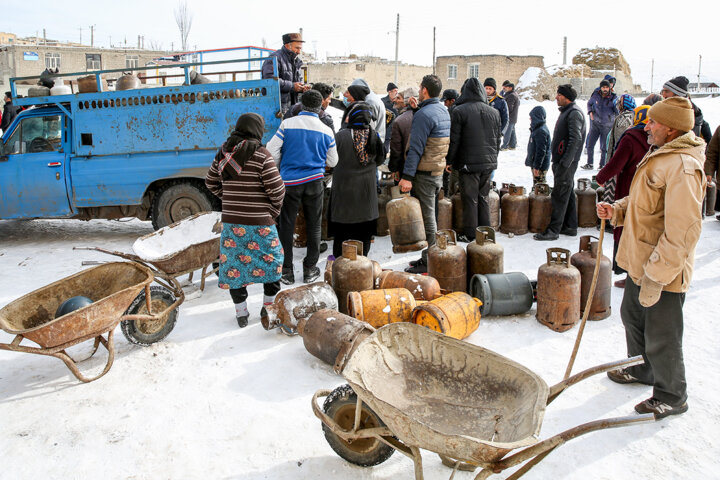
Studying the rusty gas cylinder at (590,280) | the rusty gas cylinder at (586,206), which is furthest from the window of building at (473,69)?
the rusty gas cylinder at (590,280)

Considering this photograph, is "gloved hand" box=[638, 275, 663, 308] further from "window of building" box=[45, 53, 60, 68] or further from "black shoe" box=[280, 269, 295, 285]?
"window of building" box=[45, 53, 60, 68]

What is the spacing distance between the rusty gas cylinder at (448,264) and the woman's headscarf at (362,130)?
4.32 ft

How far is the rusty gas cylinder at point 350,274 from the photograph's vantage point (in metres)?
5.09

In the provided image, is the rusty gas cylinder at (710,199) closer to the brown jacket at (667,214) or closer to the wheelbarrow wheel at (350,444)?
the brown jacket at (667,214)

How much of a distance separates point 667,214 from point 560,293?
172 cm

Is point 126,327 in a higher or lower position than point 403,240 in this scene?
lower

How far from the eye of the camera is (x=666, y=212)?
3199 millimetres

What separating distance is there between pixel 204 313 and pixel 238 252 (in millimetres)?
1052

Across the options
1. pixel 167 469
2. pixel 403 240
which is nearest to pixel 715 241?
pixel 403 240

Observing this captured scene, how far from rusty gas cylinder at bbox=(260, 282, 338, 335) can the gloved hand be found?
2539 mm

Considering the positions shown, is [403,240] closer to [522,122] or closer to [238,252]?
[238,252]

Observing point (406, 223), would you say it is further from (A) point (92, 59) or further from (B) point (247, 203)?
(A) point (92, 59)

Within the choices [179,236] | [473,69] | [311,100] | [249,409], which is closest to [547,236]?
[311,100]

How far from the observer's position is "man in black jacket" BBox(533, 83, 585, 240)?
23.0 ft
